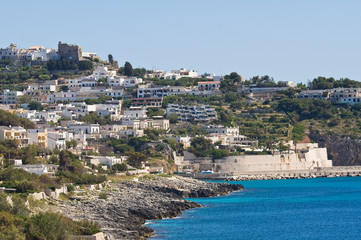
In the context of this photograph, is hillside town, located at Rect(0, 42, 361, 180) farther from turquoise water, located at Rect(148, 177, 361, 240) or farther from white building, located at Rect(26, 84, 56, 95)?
turquoise water, located at Rect(148, 177, 361, 240)

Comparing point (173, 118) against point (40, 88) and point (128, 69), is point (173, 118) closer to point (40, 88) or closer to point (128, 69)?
point (40, 88)

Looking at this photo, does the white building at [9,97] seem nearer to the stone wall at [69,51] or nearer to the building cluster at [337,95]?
the stone wall at [69,51]

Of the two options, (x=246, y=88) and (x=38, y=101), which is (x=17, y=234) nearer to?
(x=38, y=101)

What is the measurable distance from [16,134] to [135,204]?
65.4 ft

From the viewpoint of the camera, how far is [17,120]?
73.4 m

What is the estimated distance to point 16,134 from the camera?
66.3m

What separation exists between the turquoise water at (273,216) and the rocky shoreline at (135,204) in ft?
3.46

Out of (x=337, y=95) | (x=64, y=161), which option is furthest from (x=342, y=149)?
(x=64, y=161)

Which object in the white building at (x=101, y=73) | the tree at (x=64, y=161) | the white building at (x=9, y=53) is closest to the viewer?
the tree at (x=64, y=161)

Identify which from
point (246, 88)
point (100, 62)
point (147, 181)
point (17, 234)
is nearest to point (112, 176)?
point (147, 181)

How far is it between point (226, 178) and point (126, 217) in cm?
4386

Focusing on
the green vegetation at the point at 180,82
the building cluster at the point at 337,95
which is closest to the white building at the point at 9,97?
the green vegetation at the point at 180,82

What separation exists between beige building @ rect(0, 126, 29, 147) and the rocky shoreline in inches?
410

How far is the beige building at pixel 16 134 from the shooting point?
6462 centimetres
